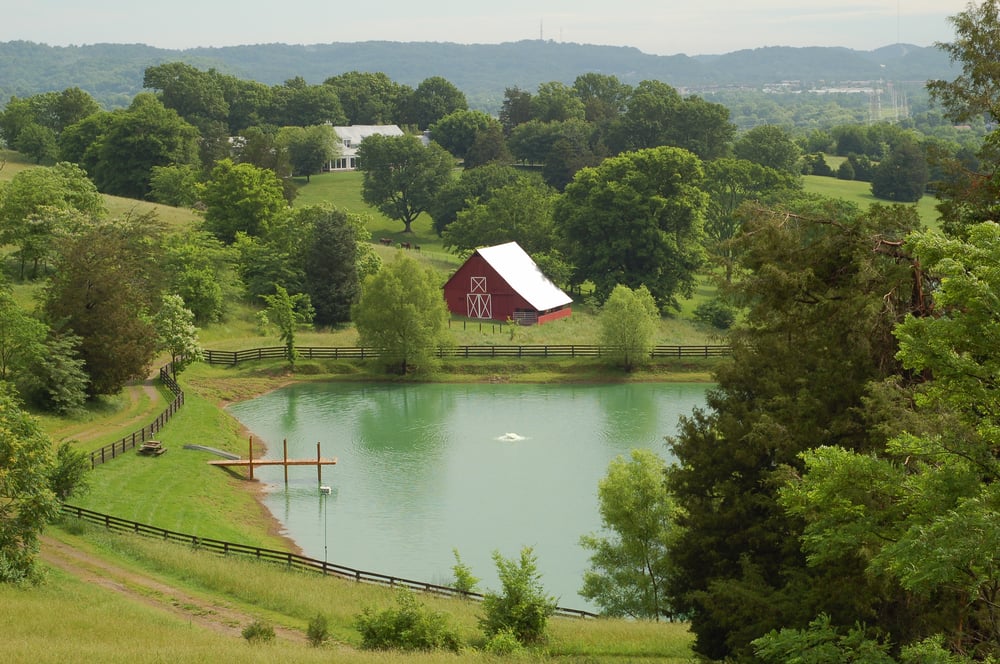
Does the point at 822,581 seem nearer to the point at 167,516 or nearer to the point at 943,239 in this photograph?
the point at 943,239

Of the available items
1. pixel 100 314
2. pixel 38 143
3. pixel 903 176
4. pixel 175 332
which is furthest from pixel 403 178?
pixel 100 314

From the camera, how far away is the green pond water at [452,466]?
116 feet

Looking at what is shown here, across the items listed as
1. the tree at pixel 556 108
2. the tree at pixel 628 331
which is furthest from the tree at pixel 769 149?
the tree at pixel 628 331

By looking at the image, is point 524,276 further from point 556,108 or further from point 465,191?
point 556,108

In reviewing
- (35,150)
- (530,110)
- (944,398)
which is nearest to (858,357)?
(944,398)

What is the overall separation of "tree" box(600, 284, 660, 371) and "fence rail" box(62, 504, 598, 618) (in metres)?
29.8

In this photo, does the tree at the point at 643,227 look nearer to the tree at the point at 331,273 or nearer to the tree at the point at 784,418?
the tree at the point at 331,273

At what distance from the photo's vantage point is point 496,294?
68.5 metres

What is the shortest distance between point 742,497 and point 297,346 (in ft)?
140

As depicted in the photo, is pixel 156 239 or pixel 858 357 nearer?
pixel 858 357

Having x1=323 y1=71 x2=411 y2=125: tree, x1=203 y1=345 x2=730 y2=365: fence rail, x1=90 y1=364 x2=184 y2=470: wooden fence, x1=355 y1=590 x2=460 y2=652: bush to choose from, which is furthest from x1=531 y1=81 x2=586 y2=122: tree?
x1=355 y1=590 x2=460 y2=652: bush

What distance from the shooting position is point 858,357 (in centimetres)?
1969

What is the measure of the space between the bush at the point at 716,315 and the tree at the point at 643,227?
344 cm

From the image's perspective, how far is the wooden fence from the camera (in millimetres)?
39562
